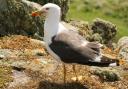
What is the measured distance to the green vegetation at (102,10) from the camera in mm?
66812

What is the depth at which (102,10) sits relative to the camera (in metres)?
70.1

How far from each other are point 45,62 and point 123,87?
3.24 m

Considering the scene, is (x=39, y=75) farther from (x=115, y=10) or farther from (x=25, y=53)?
(x=115, y=10)

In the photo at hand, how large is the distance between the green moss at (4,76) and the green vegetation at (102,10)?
4675 centimetres

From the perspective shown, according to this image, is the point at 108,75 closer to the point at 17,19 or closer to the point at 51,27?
the point at 51,27

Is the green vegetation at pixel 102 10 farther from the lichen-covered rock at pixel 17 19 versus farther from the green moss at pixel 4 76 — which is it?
the green moss at pixel 4 76

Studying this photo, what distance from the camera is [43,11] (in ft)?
56.2

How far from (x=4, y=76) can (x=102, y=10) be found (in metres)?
53.7

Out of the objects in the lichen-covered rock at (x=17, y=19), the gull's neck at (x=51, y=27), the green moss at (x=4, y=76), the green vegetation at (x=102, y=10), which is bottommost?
the green vegetation at (x=102, y=10)

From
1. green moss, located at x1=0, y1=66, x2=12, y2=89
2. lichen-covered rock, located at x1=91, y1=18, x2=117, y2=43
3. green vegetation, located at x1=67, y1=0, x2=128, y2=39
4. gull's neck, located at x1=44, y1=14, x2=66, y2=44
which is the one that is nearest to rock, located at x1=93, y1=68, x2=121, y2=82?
gull's neck, located at x1=44, y1=14, x2=66, y2=44

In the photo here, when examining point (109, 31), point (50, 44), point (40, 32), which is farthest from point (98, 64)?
point (109, 31)

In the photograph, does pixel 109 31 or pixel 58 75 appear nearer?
pixel 58 75

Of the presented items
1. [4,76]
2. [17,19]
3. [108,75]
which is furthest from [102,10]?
[4,76]

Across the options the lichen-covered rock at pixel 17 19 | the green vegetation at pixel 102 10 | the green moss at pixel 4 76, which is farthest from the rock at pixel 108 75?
the green vegetation at pixel 102 10
